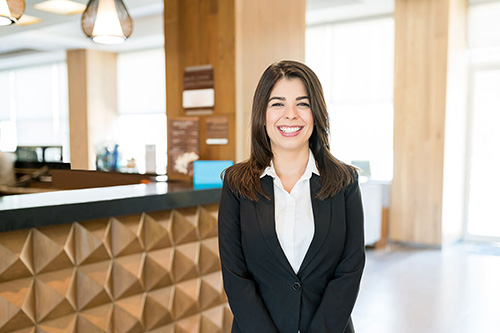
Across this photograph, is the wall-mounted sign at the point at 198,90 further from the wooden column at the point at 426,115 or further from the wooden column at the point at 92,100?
the wooden column at the point at 92,100

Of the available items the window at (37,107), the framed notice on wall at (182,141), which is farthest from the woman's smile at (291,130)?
the window at (37,107)

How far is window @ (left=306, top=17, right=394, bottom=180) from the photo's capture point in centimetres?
746

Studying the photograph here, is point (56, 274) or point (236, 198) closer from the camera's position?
point (236, 198)

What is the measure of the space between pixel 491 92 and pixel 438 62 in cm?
113

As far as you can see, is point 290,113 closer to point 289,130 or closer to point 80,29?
point 289,130

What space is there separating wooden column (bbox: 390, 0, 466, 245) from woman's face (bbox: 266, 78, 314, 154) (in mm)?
5668

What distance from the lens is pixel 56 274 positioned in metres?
2.46

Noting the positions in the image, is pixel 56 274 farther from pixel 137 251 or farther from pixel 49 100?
pixel 49 100

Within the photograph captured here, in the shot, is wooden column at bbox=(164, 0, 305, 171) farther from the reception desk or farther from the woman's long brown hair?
the woman's long brown hair

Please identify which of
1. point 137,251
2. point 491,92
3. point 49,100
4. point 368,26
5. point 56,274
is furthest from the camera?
point 49,100

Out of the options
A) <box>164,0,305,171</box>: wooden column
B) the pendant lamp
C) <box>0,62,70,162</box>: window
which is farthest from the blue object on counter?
<box>0,62,70,162</box>: window

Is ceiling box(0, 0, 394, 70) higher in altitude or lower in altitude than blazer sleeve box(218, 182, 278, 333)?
higher

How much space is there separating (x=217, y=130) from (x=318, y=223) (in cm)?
298

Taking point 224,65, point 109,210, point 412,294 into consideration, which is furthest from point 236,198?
point 412,294
